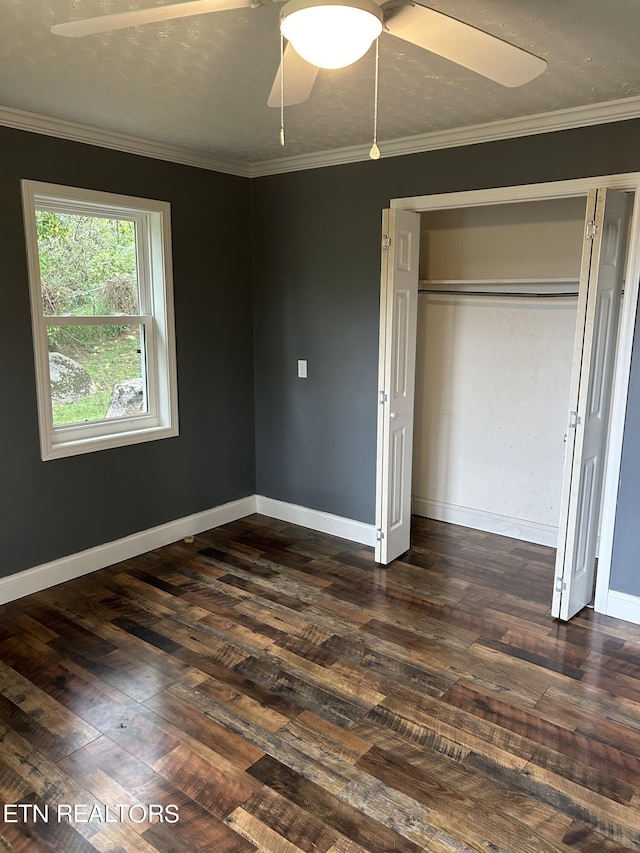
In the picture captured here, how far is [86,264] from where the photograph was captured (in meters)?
3.62

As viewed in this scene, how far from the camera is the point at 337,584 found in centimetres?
362

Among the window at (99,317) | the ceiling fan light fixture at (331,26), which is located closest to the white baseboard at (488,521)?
the window at (99,317)

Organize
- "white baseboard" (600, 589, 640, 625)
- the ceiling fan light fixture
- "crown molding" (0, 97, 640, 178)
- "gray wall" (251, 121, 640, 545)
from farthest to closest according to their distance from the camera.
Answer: "gray wall" (251, 121, 640, 545), "white baseboard" (600, 589, 640, 625), "crown molding" (0, 97, 640, 178), the ceiling fan light fixture

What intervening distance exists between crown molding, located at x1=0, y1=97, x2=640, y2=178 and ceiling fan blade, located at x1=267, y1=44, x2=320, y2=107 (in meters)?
1.52

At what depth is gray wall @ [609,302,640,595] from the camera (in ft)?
10.0

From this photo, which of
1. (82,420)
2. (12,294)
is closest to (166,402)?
(82,420)

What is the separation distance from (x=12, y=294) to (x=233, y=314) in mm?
1560

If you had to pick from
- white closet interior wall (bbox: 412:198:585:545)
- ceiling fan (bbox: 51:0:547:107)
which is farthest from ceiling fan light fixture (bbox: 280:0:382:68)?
white closet interior wall (bbox: 412:198:585:545)

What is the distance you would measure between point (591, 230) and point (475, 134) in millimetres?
907

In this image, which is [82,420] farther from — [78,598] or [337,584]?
[337,584]

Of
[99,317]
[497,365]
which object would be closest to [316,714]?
[99,317]

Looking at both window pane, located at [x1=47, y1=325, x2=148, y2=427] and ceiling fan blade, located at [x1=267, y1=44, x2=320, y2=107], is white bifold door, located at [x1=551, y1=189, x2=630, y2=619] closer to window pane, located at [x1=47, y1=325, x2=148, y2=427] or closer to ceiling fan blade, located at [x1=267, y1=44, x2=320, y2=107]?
ceiling fan blade, located at [x1=267, y1=44, x2=320, y2=107]

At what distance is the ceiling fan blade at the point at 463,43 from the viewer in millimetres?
1547

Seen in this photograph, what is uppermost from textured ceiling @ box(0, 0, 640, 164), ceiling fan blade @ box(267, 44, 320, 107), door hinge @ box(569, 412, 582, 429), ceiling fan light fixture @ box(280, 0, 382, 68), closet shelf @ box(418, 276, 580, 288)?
textured ceiling @ box(0, 0, 640, 164)
